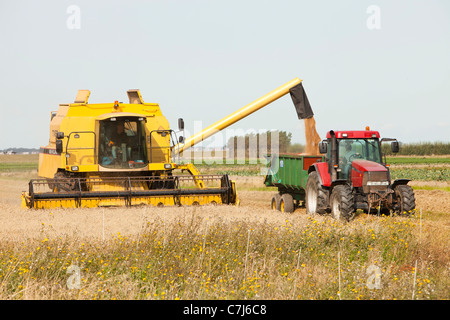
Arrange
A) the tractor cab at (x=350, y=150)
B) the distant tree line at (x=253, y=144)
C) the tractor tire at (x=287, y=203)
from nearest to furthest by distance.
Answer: the tractor cab at (x=350, y=150) → the tractor tire at (x=287, y=203) → the distant tree line at (x=253, y=144)

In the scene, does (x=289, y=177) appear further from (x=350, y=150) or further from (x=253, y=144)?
(x=253, y=144)

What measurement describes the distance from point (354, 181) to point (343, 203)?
0.84 m

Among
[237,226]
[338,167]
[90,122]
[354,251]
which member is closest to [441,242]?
[354,251]

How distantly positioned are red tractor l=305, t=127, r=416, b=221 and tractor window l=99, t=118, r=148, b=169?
466 cm

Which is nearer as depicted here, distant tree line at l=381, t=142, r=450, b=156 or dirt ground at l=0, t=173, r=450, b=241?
dirt ground at l=0, t=173, r=450, b=241

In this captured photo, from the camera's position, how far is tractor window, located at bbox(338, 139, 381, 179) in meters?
13.3

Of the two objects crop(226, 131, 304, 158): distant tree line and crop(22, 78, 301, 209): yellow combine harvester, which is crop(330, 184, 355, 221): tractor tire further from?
crop(226, 131, 304, 158): distant tree line

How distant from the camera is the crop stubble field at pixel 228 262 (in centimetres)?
627

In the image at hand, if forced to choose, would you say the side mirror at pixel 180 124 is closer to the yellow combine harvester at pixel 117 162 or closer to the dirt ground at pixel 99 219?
the yellow combine harvester at pixel 117 162

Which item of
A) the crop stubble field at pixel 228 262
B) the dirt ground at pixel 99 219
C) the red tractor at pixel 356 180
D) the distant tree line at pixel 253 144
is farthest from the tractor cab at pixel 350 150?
the distant tree line at pixel 253 144

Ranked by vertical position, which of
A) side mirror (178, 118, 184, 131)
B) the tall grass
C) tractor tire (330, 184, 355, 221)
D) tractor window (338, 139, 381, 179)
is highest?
side mirror (178, 118, 184, 131)

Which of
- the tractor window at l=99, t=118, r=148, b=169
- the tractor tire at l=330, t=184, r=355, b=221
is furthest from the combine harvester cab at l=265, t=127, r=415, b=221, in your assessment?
the tractor window at l=99, t=118, r=148, b=169

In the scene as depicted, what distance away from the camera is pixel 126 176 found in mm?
15266
